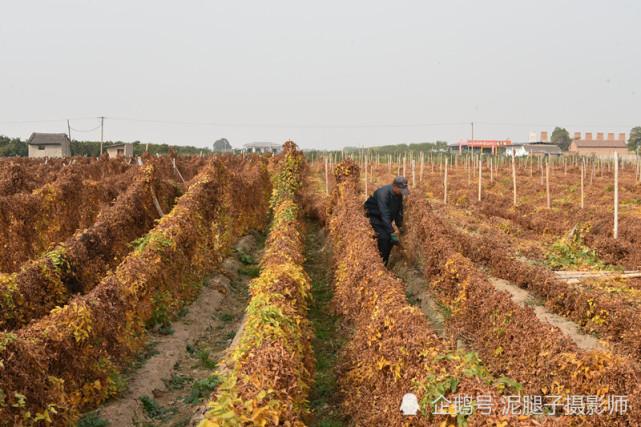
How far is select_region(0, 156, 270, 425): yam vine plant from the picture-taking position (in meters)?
5.43

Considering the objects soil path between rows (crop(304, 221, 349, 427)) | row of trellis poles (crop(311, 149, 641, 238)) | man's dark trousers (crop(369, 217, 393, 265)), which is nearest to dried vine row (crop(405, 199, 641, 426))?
man's dark trousers (crop(369, 217, 393, 265))

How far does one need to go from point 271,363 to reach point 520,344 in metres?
3.70

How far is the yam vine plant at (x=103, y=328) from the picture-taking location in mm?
5430

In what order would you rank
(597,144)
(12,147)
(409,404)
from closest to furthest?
(409,404) → (12,147) → (597,144)

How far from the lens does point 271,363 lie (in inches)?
199

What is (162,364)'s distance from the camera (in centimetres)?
852

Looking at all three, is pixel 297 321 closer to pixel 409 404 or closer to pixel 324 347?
pixel 409 404

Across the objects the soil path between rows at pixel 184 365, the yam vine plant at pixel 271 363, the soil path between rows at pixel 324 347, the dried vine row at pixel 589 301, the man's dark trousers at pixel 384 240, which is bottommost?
the soil path between rows at pixel 184 365

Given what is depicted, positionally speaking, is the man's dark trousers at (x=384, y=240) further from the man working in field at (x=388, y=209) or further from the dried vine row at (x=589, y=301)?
the dried vine row at (x=589, y=301)

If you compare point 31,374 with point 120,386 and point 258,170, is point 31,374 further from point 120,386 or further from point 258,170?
point 258,170

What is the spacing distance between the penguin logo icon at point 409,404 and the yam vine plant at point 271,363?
0.87 meters

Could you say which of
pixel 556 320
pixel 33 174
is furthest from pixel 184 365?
pixel 33 174

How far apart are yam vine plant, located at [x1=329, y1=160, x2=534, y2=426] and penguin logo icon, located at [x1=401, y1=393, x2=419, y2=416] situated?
6cm

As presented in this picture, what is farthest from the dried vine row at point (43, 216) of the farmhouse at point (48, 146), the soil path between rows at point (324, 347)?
the farmhouse at point (48, 146)
